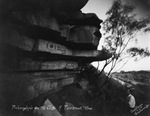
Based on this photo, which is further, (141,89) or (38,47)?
(141,89)

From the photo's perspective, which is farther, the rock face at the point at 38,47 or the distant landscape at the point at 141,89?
the distant landscape at the point at 141,89

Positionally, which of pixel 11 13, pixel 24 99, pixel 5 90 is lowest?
pixel 24 99

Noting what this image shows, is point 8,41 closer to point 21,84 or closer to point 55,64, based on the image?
point 21,84

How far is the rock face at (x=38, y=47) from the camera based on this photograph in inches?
156

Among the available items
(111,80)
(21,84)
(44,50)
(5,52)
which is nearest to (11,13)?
(5,52)

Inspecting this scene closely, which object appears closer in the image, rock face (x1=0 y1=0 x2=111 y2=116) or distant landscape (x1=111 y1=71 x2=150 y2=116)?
rock face (x1=0 y1=0 x2=111 y2=116)

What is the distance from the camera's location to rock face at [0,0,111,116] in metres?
3.97

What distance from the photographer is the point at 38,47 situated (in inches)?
195

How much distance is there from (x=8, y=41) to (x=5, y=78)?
133cm

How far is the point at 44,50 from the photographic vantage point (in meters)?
5.18

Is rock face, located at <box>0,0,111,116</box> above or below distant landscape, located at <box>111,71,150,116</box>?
above

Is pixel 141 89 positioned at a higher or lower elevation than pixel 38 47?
lower

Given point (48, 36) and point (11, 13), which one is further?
point (48, 36)

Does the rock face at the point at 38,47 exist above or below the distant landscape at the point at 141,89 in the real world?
above
